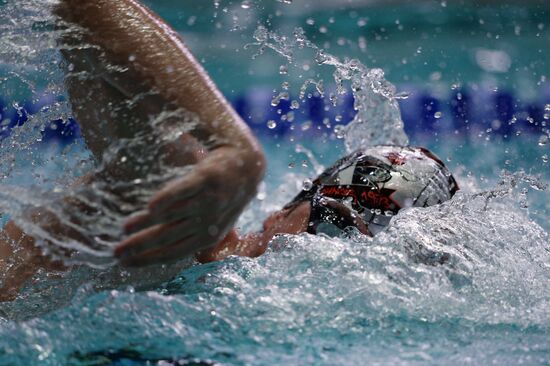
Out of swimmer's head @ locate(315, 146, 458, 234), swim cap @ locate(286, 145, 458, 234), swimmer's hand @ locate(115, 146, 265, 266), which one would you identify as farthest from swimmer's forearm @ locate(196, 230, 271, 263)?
swimmer's hand @ locate(115, 146, 265, 266)

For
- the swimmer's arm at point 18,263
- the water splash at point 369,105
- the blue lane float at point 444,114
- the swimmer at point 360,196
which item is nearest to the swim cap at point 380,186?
the swimmer at point 360,196

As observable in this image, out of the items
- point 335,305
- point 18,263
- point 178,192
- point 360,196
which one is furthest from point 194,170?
point 360,196

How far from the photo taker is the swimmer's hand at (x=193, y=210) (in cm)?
89

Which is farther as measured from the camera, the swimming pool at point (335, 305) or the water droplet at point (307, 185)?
the water droplet at point (307, 185)

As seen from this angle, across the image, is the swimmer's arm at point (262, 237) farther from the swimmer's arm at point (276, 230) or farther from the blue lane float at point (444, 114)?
the blue lane float at point (444, 114)

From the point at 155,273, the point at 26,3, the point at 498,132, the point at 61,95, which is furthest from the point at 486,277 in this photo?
the point at 498,132

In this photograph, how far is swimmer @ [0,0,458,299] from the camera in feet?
2.97

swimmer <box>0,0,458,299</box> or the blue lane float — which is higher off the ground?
swimmer <box>0,0,458,299</box>

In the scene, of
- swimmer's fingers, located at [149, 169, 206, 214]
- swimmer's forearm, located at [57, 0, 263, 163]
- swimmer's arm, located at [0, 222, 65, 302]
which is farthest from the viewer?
swimmer's arm, located at [0, 222, 65, 302]

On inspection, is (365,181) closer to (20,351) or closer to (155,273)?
(155,273)

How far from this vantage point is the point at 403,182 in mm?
1829

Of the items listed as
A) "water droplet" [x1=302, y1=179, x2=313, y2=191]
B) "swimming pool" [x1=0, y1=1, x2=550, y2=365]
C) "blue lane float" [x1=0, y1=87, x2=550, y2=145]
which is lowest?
"blue lane float" [x1=0, y1=87, x2=550, y2=145]

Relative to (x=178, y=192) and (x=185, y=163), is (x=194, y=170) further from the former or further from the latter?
(x=185, y=163)

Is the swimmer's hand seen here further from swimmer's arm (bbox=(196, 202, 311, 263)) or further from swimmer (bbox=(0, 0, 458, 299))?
swimmer's arm (bbox=(196, 202, 311, 263))
